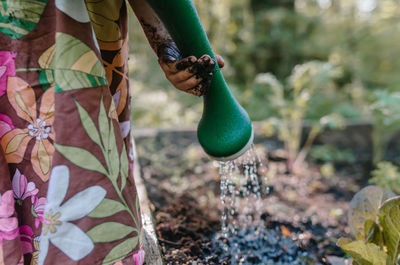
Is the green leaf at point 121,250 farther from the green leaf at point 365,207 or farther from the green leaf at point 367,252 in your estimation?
the green leaf at point 365,207

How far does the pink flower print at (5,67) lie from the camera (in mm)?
755

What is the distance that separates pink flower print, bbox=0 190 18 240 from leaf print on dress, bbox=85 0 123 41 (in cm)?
47

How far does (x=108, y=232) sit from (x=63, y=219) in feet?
0.34

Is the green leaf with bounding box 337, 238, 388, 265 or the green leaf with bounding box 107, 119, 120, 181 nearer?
the green leaf with bounding box 107, 119, 120, 181

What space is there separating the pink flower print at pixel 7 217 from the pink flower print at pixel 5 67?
0.25 m

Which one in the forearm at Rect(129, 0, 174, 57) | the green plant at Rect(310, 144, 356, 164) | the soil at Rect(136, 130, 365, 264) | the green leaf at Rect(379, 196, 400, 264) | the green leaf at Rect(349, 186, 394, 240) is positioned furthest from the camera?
the green plant at Rect(310, 144, 356, 164)

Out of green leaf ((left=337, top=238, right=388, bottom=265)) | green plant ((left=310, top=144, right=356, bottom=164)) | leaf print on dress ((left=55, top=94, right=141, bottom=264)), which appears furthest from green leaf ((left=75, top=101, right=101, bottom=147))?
green plant ((left=310, top=144, right=356, bottom=164))

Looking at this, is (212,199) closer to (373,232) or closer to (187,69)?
(373,232)

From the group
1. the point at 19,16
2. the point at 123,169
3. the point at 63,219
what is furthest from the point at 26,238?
the point at 19,16

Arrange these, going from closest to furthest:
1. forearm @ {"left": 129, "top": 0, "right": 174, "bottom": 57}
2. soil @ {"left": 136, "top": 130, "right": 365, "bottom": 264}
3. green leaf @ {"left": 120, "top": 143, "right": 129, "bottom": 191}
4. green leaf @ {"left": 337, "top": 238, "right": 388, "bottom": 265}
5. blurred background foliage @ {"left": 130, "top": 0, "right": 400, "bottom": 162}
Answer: green leaf @ {"left": 120, "top": 143, "right": 129, "bottom": 191}, forearm @ {"left": 129, "top": 0, "right": 174, "bottom": 57}, green leaf @ {"left": 337, "top": 238, "right": 388, "bottom": 265}, soil @ {"left": 136, "top": 130, "right": 365, "bottom": 264}, blurred background foliage @ {"left": 130, "top": 0, "right": 400, "bottom": 162}

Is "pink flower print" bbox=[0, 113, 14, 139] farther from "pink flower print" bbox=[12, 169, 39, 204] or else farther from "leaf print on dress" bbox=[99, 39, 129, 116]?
"leaf print on dress" bbox=[99, 39, 129, 116]

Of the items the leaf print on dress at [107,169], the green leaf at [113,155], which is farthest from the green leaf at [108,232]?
the green leaf at [113,155]

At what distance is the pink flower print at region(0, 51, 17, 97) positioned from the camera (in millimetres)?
755

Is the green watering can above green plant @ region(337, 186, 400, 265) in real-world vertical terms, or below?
above
